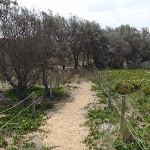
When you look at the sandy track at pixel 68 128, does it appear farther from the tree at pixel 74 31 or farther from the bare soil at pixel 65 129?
the tree at pixel 74 31

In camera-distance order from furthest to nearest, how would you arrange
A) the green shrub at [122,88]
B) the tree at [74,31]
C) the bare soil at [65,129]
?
the tree at [74,31] < the green shrub at [122,88] < the bare soil at [65,129]

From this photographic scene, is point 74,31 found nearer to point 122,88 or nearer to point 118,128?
point 122,88

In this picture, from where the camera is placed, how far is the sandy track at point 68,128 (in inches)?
223

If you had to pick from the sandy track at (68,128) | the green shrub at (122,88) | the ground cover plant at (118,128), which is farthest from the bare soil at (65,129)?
the green shrub at (122,88)

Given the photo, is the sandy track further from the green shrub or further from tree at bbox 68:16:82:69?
tree at bbox 68:16:82:69

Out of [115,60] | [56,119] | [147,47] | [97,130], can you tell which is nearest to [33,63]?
[56,119]

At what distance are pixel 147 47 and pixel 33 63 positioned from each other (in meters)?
30.0

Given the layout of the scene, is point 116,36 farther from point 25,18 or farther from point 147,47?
point 25,18

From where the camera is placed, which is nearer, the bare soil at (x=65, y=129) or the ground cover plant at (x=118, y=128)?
the ground cover plant at (x=118, y=128)

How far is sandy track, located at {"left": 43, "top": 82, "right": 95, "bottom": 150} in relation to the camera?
566 cm

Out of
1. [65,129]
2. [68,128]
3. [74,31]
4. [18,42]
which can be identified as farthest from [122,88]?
[74,31]

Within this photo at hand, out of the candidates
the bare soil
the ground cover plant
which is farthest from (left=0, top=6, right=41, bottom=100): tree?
the ground cover plant

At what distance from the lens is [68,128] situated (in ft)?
23.2

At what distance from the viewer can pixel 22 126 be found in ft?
22.2
